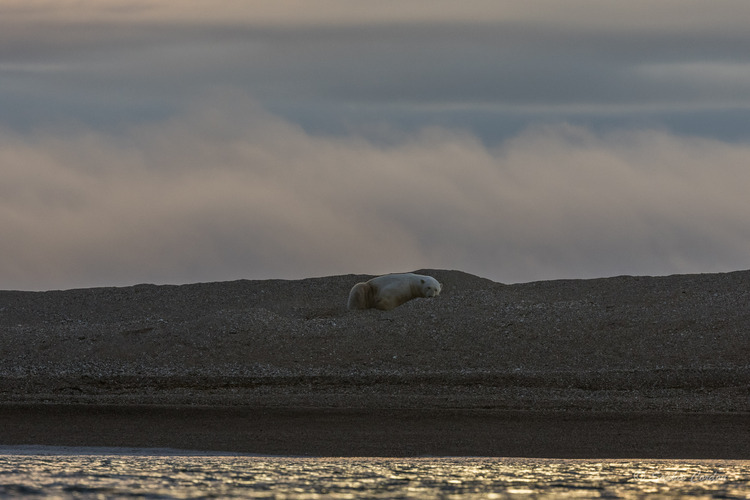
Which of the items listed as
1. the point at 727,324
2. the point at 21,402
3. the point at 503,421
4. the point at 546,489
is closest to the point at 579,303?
the point at 727,324

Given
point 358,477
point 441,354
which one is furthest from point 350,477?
point 441,354

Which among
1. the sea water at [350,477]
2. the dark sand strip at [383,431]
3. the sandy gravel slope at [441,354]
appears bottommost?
the sea water at [350,477]

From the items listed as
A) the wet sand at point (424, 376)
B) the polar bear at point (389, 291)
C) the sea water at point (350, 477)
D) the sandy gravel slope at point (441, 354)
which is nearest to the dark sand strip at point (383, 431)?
the wet sand at point (424, 376)

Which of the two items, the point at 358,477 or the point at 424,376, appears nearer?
the point at 358,477

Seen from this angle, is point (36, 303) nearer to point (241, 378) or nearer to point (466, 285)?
point (466, 285)

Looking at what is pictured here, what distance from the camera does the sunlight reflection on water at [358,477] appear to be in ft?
33.5

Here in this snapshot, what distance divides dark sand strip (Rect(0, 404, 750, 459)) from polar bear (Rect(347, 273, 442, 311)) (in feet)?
47.2

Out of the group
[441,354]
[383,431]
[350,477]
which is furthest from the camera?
Answer: [441,354]

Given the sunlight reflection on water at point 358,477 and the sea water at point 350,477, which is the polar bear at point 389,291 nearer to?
the sea water at point 350,477

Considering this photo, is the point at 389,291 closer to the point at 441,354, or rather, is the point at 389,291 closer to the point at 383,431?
the point at 441,354

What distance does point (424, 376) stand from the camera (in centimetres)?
2128

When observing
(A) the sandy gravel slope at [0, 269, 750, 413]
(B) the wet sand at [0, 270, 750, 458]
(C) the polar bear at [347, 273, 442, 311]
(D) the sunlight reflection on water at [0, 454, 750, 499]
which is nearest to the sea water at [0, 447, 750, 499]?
(D) the sunlight reflection on water at [0, 454, 750, 499]

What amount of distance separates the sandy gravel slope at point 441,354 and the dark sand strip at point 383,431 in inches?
42.0

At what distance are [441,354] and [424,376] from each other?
10.7 ft
